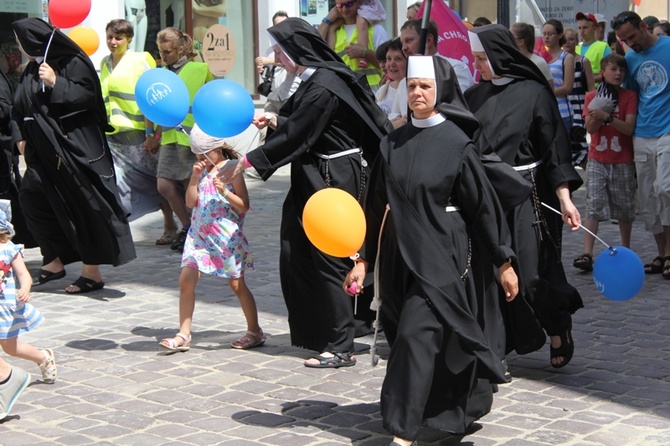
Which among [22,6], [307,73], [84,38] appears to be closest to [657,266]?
[307,73]

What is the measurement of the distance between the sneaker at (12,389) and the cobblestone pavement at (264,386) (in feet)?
0.30

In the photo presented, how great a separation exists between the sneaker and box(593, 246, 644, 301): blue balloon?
325 cm

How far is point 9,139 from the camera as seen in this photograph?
9953mm

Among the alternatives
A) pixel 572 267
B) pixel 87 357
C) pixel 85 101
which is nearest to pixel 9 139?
pixel 85 101

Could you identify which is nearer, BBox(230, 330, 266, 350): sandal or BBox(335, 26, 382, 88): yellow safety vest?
BBox(230, 330, 266, 350): sandal

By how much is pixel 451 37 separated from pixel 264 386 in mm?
4254

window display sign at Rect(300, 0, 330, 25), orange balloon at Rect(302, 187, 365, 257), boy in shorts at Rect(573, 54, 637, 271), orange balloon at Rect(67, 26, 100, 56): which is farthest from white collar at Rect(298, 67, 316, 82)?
window display sign at Rect(300, 0, 330, 25)

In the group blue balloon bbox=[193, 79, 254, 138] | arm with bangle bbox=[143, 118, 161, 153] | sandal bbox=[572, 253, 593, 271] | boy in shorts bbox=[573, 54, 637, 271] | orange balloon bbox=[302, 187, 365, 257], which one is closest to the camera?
orange balloon bbox=[302, 187, 365, 257]

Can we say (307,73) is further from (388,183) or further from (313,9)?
(313,9)

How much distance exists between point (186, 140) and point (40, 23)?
7.51 ft

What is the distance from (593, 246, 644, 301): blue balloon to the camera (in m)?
6.62

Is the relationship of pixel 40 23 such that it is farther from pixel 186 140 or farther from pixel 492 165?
pixel 492 165

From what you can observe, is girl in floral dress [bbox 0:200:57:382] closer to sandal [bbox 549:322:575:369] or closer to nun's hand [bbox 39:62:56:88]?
nun's hand [bbox 39:62:56:88]

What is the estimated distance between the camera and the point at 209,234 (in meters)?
7.41
